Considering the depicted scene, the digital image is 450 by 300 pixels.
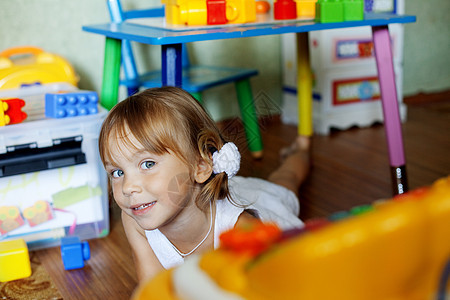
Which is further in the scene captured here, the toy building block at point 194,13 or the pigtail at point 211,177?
the toy building block at point 194,13

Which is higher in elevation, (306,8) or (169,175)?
(306,8)

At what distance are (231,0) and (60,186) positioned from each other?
577mm

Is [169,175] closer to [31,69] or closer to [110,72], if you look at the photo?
[110,72]

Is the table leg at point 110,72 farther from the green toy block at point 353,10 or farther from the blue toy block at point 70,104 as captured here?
the green toy block at point 353,10

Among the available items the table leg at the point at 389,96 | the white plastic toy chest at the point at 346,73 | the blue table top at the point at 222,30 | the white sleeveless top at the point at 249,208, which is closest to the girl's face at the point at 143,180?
the white sleeveless top at the point at 249,208

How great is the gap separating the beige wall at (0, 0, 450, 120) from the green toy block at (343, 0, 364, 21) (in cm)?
27

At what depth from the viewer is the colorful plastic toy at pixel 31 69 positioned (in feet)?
4.75

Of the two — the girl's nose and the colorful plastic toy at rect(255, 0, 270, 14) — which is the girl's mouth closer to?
the girl's nose

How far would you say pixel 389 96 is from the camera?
1256 millimetres

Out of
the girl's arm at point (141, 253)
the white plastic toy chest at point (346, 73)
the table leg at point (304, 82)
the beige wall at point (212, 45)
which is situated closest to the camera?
the girl's arm at point (141, 253)

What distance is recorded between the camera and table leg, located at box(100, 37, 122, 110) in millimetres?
1380

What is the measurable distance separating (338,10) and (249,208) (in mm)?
469

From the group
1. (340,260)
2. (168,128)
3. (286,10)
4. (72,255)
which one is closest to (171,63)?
(168,128)

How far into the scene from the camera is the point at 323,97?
2.06 metres
